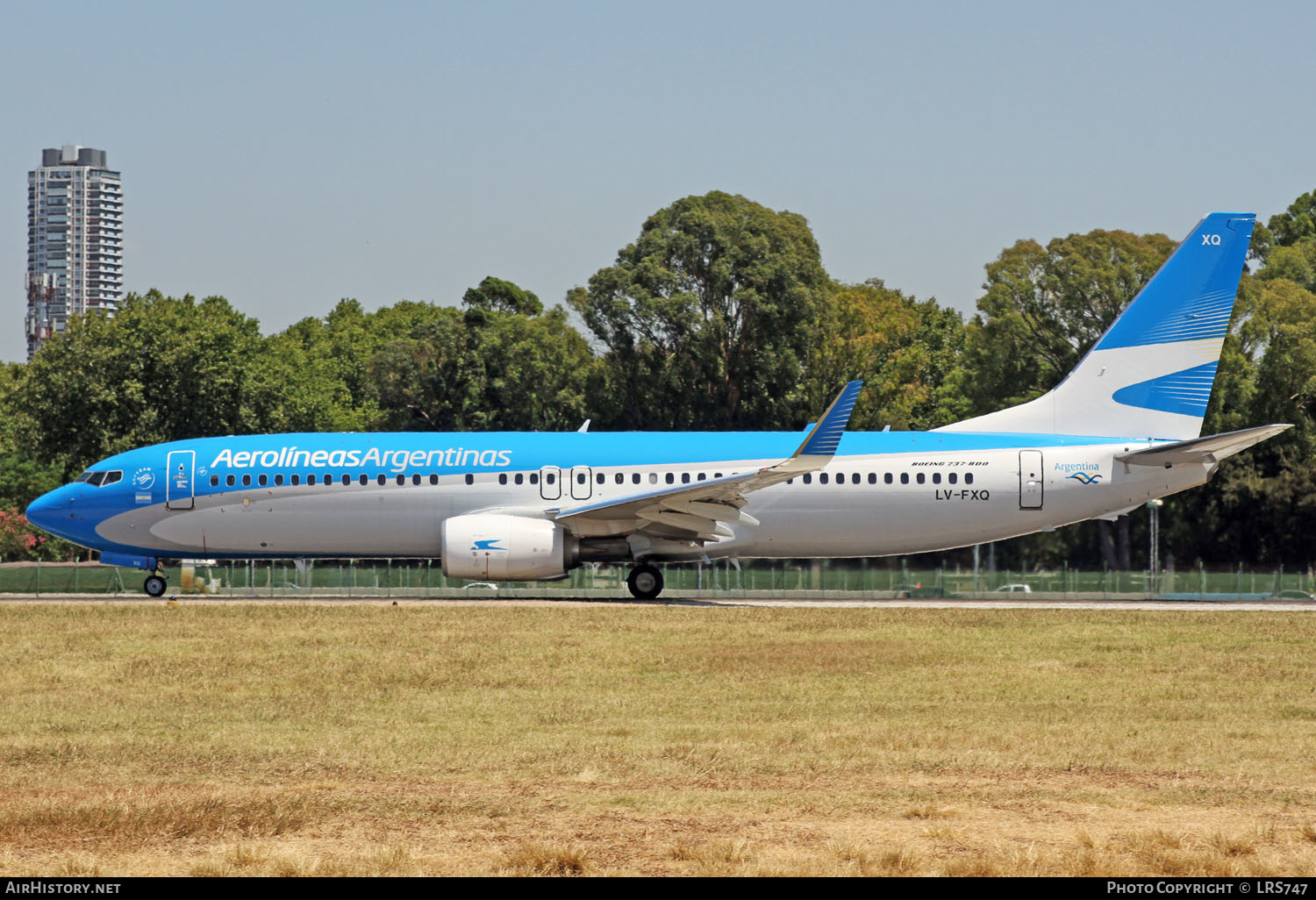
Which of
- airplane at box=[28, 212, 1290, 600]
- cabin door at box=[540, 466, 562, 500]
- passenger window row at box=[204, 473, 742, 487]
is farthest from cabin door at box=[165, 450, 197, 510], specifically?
cabin door at box=[540, 466, 562, 500]

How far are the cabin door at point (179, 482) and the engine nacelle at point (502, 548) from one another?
20.7 ft

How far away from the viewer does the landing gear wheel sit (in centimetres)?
3778

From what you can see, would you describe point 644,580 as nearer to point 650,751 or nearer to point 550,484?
point 550,484

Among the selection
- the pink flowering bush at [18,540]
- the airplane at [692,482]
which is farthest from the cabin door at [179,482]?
the pink flowering bush at [18,540]

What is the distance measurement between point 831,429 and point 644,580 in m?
7.19

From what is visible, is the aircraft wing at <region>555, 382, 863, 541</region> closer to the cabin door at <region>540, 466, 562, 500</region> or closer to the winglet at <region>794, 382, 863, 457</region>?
the winglet at <region>794, 382, 863, 457</region>

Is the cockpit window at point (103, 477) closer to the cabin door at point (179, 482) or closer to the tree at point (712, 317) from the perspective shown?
the cabin door at point (179, 482)

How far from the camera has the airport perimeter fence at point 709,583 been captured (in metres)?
41.2

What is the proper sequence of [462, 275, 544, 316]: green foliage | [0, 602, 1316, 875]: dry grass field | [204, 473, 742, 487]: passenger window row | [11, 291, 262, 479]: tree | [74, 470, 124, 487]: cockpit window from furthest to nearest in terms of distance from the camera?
[462, 275, 544, 316]: green foliage
[11, 291, 262, 479]: tree
[74, 470, 124, 487]: cockpit window
[204, 473, 742, 487]: passenger window row
[0, 602, 1316, 875]: dry grass field

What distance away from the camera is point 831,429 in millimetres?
32969

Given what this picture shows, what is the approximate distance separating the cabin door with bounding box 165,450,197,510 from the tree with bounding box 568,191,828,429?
118ft

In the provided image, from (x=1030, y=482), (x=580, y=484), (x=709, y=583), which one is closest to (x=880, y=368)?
(x=709, y=583)
